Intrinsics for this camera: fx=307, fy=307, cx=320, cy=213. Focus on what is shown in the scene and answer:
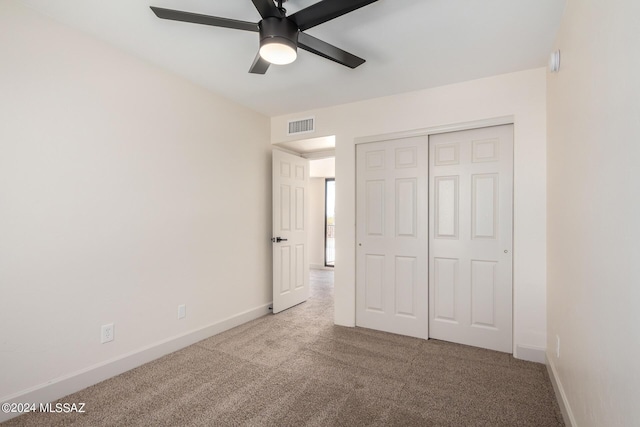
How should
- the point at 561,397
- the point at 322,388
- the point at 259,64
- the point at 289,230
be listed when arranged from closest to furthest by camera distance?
the point at 561,397 → the point at 259,64 → the point at 322,388 → the point at 289,230

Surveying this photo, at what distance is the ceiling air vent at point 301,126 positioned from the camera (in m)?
3.70

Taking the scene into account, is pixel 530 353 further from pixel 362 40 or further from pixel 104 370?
pixel 104 370

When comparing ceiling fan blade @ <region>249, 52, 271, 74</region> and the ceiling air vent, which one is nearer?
ceiling fan blade @ <region>249, 52, 271, 74</region>

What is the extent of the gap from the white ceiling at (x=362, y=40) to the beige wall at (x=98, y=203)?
277 mm

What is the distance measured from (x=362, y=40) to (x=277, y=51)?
2.58 ft

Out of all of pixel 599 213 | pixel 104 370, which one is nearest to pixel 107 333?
pixel 104 370

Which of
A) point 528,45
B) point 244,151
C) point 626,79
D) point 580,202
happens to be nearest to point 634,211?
point 626,79

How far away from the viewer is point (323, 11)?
1.60 meters

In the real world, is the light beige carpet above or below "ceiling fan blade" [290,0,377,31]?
below

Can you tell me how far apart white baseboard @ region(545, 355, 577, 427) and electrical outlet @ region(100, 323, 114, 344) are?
9.88 feet

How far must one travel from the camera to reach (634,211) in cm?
92

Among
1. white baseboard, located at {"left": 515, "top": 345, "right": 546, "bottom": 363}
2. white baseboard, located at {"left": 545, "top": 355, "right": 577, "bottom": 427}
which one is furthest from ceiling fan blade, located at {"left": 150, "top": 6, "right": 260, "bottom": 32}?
white baseboard, located at {"left": 515, "top": 345, "right": 546, "bottom": 363}

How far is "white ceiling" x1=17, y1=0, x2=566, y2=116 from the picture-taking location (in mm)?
1893

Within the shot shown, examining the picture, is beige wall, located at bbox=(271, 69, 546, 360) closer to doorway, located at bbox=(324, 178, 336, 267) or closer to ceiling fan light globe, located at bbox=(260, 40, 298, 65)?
ceiling fan light globe, located at bbox=(260, 40, 298, 65)
